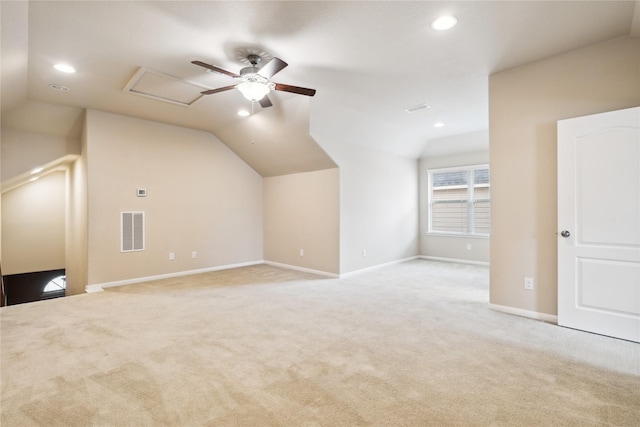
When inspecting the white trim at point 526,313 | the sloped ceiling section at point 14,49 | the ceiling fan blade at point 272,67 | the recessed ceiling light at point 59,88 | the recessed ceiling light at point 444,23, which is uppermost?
the recessed ceiling light at point 59,88

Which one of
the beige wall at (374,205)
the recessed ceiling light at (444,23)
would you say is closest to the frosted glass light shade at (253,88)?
the recessed ceiling light at (444,23)

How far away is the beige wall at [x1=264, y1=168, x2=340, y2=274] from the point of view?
18.3 ft

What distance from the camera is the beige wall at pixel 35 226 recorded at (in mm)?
7285

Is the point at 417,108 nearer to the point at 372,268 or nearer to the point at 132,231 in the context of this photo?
the point at 372,268

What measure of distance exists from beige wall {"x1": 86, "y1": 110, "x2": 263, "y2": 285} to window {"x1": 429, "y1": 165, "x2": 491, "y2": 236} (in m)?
4.27

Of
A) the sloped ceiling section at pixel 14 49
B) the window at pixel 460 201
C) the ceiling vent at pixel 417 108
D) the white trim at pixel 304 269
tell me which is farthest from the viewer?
the window at pixel 460 201

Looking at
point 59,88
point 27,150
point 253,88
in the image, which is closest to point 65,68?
point 59,88

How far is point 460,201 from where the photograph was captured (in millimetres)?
7086

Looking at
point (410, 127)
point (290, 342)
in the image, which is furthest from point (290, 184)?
point (290, 342)

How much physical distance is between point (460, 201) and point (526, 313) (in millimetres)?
4079

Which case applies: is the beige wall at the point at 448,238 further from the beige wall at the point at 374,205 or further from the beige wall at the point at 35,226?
the beige wall at the point at 35,226

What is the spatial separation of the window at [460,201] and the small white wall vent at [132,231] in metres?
6.29

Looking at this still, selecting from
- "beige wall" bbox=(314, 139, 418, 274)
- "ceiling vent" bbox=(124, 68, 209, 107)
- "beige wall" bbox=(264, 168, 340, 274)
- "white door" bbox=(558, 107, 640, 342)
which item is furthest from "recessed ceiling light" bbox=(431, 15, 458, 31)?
"beige wall" bbox=(264, 168, 340, 274)

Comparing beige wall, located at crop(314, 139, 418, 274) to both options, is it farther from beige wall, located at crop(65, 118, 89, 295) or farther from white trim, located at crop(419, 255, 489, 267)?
beige wall, located at crop(65, 118, 89, 295)
